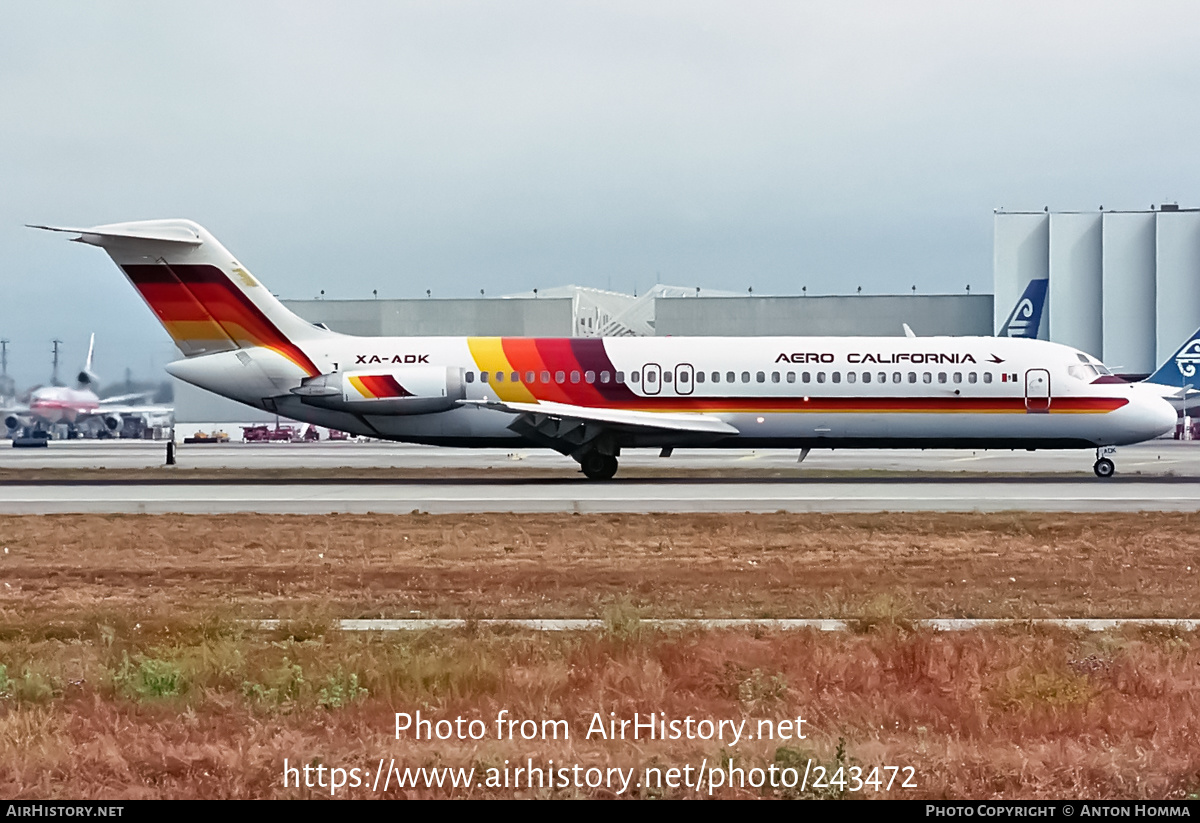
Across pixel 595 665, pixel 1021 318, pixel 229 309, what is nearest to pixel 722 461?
pixel 229 309

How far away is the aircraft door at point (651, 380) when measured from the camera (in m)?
34.5

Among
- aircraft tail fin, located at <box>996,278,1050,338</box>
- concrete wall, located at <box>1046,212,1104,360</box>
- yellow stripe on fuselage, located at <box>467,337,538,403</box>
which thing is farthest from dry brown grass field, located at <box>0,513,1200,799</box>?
concrete wall, located at <box>1046,212,1104,360</box>

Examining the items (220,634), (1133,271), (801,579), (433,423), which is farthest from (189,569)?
(1133,271)

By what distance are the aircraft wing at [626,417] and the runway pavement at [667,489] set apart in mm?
1392

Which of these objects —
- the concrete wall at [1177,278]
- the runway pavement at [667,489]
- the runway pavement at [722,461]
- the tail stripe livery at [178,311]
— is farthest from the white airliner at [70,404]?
the concrete wall at [1177,278]

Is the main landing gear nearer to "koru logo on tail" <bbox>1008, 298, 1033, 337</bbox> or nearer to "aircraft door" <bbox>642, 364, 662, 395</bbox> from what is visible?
"aircraft door" <bbox>642, 364, 662, 395</bbox>

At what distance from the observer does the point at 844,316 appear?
267ft

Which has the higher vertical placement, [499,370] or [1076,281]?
[1076,281]

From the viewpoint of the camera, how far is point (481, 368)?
34938 mm

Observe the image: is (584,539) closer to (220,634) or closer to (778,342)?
(220,634)

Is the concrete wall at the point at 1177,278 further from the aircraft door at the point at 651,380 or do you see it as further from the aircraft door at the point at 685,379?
the aircraft door at the point at 651,380

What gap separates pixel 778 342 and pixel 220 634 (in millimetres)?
24173

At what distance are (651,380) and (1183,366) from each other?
19.9 m

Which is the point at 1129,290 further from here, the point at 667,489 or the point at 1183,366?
the point at 667,489
